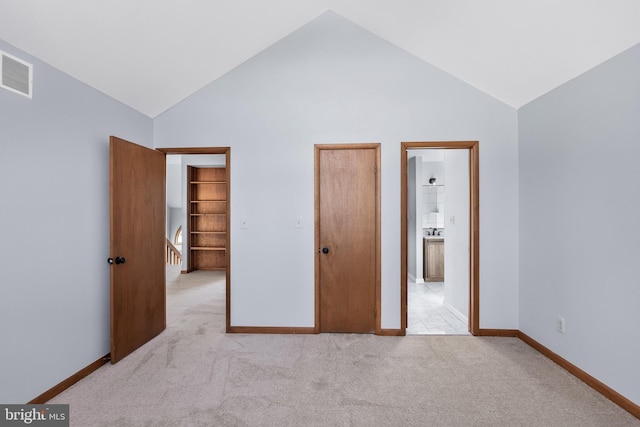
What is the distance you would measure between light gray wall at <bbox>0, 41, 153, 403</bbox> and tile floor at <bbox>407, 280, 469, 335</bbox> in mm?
3049

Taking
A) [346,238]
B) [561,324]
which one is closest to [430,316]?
[561,324]

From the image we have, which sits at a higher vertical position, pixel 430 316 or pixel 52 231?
pixel 52 231

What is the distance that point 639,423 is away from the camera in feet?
6.19

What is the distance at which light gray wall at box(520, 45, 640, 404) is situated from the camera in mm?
2010

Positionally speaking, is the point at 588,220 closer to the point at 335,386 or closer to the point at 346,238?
the point at 346,238

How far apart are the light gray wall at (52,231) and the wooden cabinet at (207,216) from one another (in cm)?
422

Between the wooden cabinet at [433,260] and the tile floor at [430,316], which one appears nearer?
the tile floor at [430,316]

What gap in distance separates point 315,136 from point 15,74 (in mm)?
2308

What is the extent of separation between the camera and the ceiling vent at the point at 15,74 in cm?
185

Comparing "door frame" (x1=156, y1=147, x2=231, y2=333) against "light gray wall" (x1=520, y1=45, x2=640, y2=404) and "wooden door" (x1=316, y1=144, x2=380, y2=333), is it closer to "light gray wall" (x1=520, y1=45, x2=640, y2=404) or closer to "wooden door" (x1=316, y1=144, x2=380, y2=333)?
"wooden door" (x1=316, y1=144, x2=380, y2=333)

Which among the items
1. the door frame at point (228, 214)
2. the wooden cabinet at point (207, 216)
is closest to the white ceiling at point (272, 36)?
the door frame at point (228, 214)

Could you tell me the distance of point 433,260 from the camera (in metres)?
5.80

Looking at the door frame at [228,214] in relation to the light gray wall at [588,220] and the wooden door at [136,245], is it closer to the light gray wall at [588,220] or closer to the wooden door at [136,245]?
the wooden door at [136,245]

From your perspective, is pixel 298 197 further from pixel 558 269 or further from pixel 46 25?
pixel 558 269
